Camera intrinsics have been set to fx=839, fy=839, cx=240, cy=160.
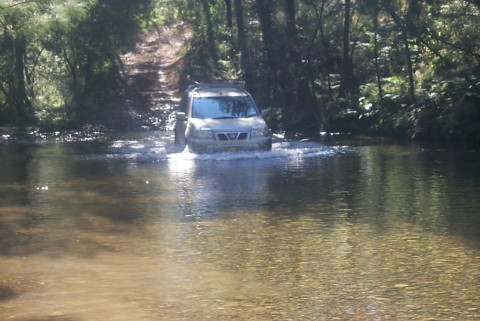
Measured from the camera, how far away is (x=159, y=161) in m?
18.8

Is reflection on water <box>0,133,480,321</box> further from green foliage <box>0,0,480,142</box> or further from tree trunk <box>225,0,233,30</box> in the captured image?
tree trunk <box>225,0,233,30</box>

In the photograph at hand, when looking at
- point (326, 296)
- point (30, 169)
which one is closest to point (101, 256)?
point (326, 296)

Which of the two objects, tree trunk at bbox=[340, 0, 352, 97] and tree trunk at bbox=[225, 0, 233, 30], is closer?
tree trunk at bbox=[340, 0, 352, 97]

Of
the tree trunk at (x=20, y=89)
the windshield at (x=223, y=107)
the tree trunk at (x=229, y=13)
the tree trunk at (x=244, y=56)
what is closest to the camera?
the windshield at (x=223, y=107)

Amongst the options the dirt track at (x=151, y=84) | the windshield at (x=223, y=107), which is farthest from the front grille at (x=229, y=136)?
the dirt track at (x=151, y=84)

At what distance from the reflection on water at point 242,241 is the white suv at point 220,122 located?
1.43 metres

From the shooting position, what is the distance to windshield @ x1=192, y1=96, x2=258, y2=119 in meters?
19.5

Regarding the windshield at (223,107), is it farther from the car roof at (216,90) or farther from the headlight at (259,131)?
the headlight at (259,131)

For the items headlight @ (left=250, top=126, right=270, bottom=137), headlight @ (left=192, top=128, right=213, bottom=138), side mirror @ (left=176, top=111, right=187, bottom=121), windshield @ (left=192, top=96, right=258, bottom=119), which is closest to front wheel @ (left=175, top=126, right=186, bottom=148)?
side mirror @ (left=176, top=111, right=187, bottom=121)

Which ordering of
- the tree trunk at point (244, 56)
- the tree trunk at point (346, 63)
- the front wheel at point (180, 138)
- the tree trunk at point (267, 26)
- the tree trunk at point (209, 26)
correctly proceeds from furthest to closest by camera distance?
the tree trunk at point (209, 26) < the tree trunk at point (244, 56) < the tree trunk at point (267, 26) < the tree trunk at point (346, 63) < the front wheel at point (180, 138)

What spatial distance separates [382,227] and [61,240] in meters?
4.04

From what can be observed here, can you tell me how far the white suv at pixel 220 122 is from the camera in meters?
18.8

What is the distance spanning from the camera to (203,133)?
61.7 ft

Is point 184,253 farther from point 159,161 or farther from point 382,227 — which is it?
Answer: point 159,161
